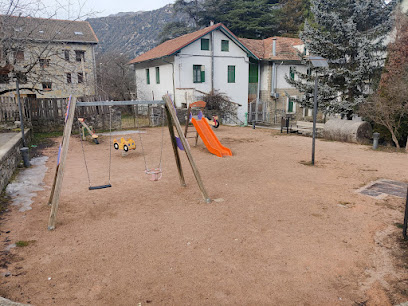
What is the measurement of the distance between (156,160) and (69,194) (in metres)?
4.05

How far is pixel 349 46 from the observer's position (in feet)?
59.4

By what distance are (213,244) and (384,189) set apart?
5109 millimetres

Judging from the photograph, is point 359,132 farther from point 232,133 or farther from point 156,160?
point 156,160

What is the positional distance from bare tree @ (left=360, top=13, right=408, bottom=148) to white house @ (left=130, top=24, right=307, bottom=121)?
883 centimetres

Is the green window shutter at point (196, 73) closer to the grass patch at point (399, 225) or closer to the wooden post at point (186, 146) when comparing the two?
the wooden post at point (186, 146)

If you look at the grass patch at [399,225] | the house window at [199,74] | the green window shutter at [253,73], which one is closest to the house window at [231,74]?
the green window shutter at [253,73]

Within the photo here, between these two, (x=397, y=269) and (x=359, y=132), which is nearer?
(x=397, y=269)

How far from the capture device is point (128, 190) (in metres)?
7.60

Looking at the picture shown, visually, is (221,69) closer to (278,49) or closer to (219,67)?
(219,67)

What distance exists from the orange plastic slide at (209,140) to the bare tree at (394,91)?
25.2 feet

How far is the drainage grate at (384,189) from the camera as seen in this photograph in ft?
23.3

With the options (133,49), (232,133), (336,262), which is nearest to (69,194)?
(336,262)

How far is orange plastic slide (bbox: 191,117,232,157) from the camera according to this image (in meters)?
11.7

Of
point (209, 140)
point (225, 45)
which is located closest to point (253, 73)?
point (225, 45)
